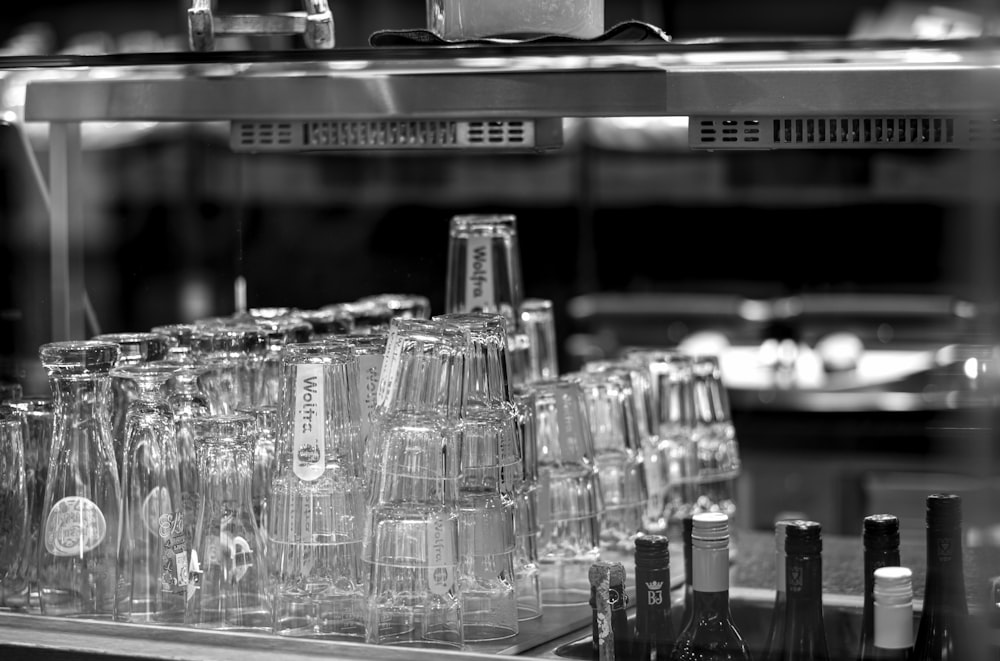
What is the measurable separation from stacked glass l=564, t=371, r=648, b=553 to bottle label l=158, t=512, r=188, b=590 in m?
0.51

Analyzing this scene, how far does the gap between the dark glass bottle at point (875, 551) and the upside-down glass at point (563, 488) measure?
1.10 ft

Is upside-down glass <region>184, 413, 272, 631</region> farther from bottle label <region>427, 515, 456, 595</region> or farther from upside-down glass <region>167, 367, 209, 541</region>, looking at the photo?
bottle label <region>427, 515, 456, 595</region>

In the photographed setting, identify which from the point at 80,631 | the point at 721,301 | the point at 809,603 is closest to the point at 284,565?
the point at 80,631

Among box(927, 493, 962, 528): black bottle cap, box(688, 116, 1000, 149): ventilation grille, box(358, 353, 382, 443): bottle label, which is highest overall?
box(688, 116, 1000, 149): ventilation grille

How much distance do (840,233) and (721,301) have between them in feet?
1.53

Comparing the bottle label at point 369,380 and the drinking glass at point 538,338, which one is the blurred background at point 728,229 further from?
the bottle label at point 369,380

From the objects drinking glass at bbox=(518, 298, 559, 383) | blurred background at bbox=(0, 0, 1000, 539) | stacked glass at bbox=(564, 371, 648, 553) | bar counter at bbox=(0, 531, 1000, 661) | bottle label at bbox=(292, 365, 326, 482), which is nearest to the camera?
bar counter at bbox=(0, 531, 1000, 661)

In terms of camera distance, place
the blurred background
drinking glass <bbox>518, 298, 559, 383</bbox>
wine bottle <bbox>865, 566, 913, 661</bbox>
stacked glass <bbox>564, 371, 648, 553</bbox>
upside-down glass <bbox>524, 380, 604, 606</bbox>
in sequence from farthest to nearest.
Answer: the blurred background
drinking glass <bbox>518, 298, 559, 383</bbox>
stacked glass <bbox>564, 371, 648, 553</bbox>
upside-down glass <bbox>524, 380, 604, 606</bbox>
wine bottle <bbox>865, 566, 913, 661</bbox>

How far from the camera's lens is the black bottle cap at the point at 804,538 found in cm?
125

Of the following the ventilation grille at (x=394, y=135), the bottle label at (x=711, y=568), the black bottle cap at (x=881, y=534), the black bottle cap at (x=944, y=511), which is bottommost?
the bottle label at (x=711, y=568)

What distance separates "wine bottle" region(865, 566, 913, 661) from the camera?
1.11 m

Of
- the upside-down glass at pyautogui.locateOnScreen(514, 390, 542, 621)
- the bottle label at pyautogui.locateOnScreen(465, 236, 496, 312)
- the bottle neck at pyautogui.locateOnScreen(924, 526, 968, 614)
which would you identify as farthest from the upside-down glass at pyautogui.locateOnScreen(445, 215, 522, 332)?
the bottle neck at pyautogui.locateOnScreen(924, 526, 968, 614)

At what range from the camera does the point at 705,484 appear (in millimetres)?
1798

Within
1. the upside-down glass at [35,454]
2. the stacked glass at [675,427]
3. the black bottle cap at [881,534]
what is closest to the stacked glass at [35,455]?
the upside-down glass at [35,454]
